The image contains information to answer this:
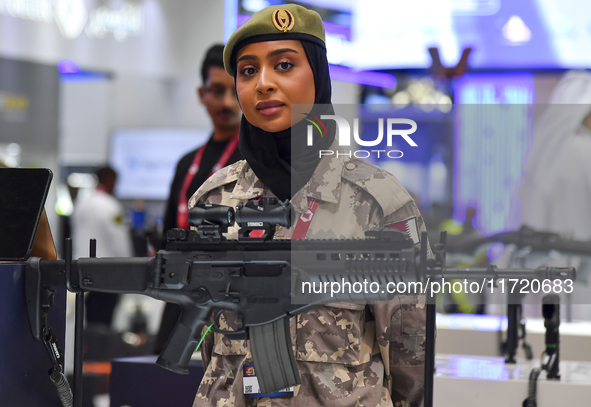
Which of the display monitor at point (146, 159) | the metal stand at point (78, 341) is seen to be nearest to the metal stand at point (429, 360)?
the metal stand at point (78, 341)

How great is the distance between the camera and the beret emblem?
1.41 metres

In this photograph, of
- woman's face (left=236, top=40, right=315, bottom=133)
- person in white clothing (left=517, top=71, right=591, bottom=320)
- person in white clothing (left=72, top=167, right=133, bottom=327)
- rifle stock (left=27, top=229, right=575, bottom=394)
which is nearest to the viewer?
rifle stock (left=27, top=229, right=575, bottom=394)

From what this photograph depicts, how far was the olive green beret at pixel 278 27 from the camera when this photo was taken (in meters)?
1.42

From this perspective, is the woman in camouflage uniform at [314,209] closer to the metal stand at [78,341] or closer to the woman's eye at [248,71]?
the woman's eye at [248,71]

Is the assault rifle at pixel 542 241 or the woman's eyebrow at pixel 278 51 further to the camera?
the assault rifle at pixel 542 241

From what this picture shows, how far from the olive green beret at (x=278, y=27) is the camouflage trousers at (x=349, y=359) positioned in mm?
586

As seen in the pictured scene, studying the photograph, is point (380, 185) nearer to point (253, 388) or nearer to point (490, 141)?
point (253, 388)

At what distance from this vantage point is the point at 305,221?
1.40m

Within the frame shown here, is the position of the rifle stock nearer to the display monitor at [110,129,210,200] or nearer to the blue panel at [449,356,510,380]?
the blue panel at [449,356,510,380]

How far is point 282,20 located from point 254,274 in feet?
1.79

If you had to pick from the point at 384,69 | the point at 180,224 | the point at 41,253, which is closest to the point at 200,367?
the point at 180,224

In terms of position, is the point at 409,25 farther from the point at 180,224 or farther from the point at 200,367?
the point at 200,367

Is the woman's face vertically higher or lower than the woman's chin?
higher

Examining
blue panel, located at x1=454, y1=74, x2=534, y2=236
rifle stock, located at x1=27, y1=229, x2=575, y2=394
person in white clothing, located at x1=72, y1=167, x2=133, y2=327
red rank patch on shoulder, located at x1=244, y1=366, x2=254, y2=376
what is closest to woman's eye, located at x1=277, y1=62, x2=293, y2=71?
rifle stock, located at x1=27, y1=229, x2=575, y2=394
